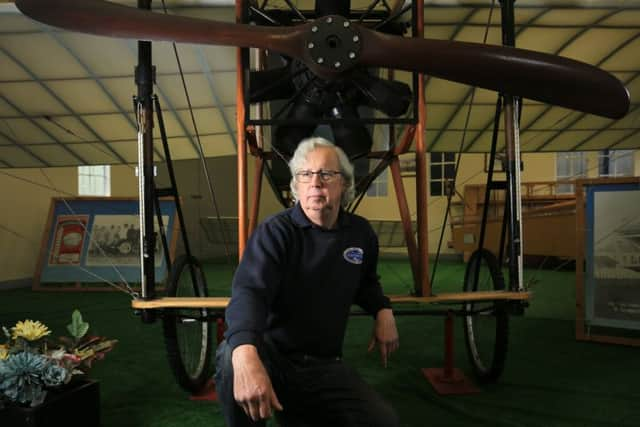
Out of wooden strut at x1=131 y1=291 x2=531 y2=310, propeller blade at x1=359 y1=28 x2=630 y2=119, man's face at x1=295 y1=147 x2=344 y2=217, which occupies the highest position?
propeller blade at x1=359 y1=28 x2=630 y2=119

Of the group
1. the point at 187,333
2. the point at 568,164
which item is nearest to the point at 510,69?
the point at 187,333

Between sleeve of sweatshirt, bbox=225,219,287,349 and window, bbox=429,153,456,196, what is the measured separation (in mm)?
12122

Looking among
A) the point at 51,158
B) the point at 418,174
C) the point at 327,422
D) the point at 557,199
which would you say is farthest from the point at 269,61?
the point at 557,199

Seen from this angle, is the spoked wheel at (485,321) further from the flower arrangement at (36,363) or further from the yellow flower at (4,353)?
the yellow flower at (4,353)

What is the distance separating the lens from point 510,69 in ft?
5.95

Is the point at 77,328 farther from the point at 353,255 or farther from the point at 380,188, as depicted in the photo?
the point at 380,188

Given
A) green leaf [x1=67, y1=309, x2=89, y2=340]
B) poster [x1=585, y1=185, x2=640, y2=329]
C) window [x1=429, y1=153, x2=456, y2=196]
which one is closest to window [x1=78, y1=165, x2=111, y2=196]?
green leaf [x1=67, y1=309, x2=89, y2=340]

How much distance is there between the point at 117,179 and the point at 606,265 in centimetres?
943

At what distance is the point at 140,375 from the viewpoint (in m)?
3.11

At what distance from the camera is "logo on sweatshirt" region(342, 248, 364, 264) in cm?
169

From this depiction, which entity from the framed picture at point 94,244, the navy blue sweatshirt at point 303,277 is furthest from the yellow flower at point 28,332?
the framed picture at point 94,244

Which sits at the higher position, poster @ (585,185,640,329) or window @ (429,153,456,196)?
window @ (429,153,456,196)

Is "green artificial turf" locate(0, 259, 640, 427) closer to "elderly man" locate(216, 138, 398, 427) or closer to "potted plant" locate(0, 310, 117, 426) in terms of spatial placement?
"potted plant" locate(0, 310, 117, 426)

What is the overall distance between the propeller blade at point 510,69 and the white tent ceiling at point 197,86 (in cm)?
128
